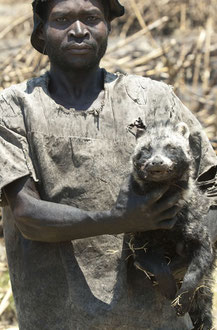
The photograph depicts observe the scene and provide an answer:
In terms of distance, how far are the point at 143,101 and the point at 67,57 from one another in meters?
0.49

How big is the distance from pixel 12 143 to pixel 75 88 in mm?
468

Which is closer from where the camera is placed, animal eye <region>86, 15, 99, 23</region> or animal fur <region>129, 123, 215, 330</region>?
animal fur <region>129, 123, 215, 330</region>

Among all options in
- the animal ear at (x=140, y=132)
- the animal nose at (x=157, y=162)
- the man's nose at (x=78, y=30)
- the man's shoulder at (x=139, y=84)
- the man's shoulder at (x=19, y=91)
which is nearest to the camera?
the animal nose at (x=157, y=162)

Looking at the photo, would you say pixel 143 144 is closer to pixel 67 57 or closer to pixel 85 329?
pixel 67 57

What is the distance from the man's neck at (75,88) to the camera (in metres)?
4.20

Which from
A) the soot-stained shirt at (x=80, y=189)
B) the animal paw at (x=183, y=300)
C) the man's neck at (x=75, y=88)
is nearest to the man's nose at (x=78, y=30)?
the man's neck at (x=75, y=88)

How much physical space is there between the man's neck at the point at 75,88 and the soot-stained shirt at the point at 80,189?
0.06 m

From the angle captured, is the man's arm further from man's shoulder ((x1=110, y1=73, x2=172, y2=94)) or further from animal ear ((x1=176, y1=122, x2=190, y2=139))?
man's shoulder ((x1=110, y1=73, x2=172, y2=94))

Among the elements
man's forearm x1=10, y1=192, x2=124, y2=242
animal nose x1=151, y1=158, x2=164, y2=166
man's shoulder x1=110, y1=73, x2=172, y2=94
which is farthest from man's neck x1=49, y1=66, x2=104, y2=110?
animal nose x1=151, y1=158, x2=164, y2=166

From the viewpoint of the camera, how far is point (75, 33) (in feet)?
13.2

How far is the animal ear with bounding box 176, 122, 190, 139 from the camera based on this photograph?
395 cm

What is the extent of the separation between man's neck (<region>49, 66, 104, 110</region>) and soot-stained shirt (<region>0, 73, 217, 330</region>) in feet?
0.21

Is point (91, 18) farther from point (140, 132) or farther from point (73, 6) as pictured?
point (140, 132)

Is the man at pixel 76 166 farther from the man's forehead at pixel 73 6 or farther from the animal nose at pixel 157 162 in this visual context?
the animal nose at pixel 157 162
